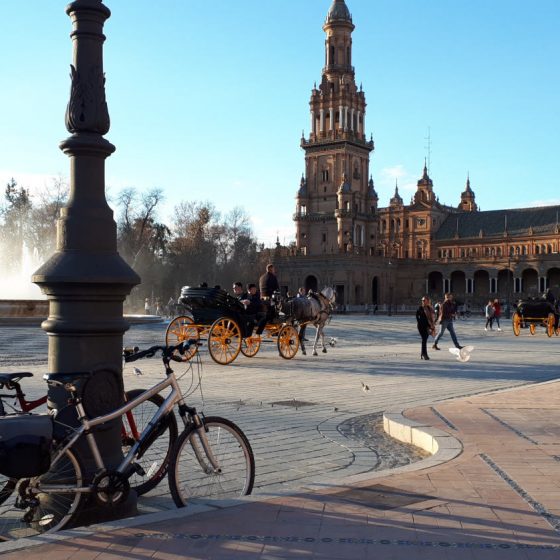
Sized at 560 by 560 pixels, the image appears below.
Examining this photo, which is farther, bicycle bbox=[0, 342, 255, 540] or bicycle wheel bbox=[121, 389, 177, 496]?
bicycle wheel bbox=[121, 389, 177, 496]

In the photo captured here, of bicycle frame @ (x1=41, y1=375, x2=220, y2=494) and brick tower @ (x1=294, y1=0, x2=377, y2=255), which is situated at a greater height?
brick tower @ (x1=294, y1=0, x2=377, y2=255)

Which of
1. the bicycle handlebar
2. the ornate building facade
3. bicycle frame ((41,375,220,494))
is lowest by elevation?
bicycle frame ((41,375,220,494))

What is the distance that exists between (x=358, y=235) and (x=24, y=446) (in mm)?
98128

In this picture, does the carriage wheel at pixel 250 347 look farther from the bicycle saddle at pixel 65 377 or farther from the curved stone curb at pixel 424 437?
the bicycle saddle at pixel 65 377

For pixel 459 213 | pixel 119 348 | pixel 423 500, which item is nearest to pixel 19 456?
pixel 119 348

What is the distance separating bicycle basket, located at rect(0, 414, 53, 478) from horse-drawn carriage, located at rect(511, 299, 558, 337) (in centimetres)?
2903

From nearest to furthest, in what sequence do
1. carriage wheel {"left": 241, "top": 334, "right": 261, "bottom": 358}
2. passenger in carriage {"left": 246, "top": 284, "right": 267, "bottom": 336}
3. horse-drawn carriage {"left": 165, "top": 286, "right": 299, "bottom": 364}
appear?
horse-drawn carriage {"left": 165, "top": 286, "right": 299, "bottom": 364}
passenger in carriage {"left": 246, "top": 284, "right": 267, "bottom": 336}
carriage wheel {"left": 241, "top": 334, "right": 261, "bottom": 358}

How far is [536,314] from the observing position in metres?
31.6

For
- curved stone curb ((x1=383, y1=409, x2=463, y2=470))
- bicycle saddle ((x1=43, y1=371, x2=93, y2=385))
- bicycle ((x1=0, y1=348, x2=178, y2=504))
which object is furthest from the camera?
curved stone curb ((x1=383, y1=409, x2=463, y2=470))

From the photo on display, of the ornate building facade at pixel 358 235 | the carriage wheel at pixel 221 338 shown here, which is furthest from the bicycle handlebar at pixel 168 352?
the ornate building facade at pixel 358 235

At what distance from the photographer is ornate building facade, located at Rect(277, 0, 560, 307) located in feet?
318

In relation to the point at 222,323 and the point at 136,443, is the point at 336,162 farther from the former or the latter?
the point at 136,443

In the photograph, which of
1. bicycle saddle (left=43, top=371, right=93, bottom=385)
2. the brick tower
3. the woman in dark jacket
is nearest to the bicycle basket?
bicycle saddle (left=43, top=371, right=93, bottom=385)

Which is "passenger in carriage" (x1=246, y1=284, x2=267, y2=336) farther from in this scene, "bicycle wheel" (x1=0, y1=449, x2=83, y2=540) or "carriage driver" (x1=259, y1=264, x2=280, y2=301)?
"bicycle wheel" (x1=0, y1=449, x2=83, y2=540)
